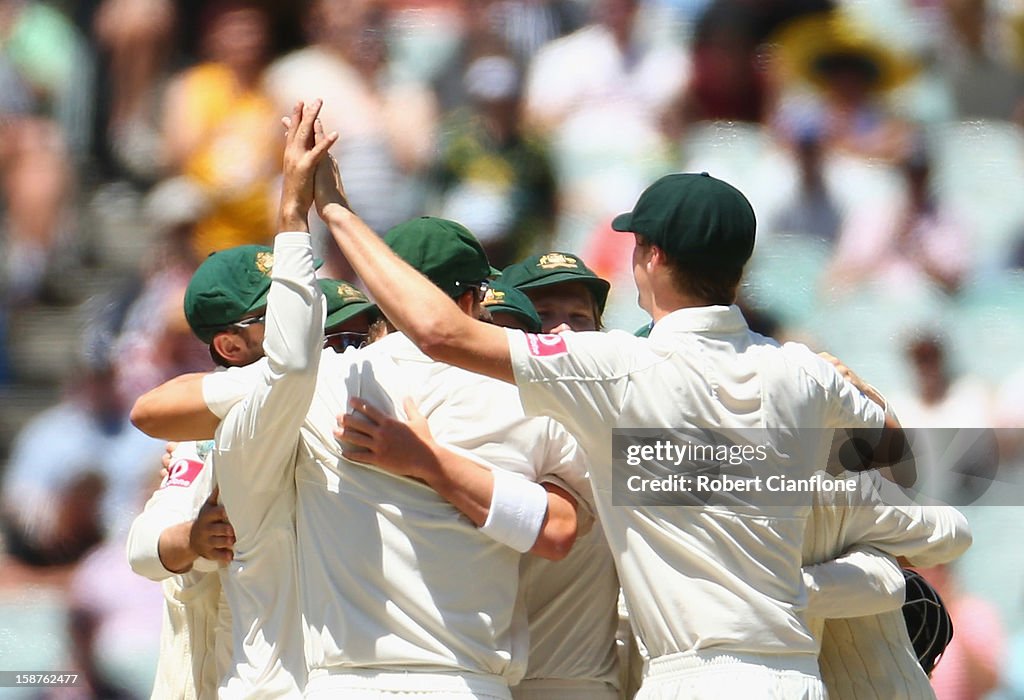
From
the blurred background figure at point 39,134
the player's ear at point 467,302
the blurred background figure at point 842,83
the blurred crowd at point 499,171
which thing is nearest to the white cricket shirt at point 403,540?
the player's ear at point 467,302

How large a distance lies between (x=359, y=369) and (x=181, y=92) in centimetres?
388

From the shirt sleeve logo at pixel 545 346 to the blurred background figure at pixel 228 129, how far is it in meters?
3.58

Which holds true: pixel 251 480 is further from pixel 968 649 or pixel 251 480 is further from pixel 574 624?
pixel 968 649

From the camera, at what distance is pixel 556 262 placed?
349cm

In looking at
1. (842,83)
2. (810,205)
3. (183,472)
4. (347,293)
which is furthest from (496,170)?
(183,472)

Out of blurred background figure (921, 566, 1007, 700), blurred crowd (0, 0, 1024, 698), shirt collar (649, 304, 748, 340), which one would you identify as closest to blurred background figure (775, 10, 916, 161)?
blurred crowd (0, 0, 1024, 698)

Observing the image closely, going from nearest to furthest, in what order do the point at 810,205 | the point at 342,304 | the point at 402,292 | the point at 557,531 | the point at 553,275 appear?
the point at 402,292, the point at 557,531, the point at 342,304, the point at 553,275, the point at 810,205

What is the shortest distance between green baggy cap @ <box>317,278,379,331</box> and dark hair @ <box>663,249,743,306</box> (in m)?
0.95

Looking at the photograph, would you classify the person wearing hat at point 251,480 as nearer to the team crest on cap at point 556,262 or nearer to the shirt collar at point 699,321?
the shirt collar at point 699,321

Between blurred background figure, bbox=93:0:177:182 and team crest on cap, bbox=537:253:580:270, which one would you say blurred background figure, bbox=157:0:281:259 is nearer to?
blurred background figure, bbox=93:0:177:182

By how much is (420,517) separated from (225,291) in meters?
0.64

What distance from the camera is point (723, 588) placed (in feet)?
7.69

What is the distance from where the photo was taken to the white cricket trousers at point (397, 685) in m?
2.38

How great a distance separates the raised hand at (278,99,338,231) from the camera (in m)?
2.40
